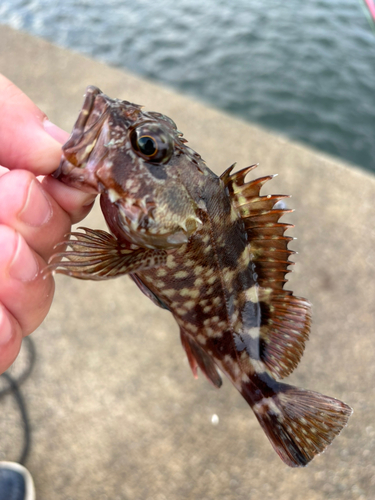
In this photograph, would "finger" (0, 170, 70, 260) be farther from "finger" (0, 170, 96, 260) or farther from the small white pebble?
the small white pebble

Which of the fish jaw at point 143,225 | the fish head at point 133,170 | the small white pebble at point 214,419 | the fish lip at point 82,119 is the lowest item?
the small white pebble at point 214,419

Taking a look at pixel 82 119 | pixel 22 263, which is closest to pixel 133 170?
pixel 82 119

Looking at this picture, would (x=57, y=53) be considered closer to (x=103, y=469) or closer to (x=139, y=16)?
(x=139, y=16)

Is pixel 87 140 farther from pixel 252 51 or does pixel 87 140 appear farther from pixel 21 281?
pixel 252 51

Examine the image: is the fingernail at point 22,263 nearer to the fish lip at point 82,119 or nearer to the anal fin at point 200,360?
the fish lip at point 82,119

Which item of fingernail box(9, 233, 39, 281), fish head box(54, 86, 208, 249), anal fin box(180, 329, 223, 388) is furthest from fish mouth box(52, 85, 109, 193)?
anal fin box(180, 329, 223, 388)

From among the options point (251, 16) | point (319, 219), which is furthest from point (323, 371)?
point (251, 16)

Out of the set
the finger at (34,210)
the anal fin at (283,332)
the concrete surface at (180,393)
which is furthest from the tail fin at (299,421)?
the concrete surface at (180,393)

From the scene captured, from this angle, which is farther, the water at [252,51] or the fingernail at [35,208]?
the water at [252,51]
